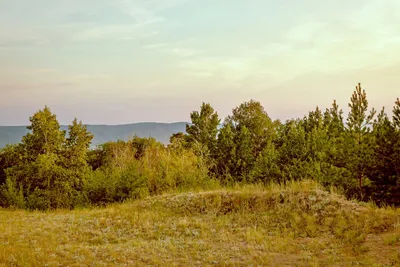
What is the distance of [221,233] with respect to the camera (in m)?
14.2

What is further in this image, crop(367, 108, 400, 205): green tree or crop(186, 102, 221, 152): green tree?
crop(186, 102, 221, 152): green tree

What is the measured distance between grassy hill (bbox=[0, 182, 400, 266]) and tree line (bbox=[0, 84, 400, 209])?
14.4 ft

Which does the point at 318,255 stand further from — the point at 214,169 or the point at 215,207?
the point at 214,169

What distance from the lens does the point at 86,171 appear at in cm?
3300

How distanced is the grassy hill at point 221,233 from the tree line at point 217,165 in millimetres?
4377

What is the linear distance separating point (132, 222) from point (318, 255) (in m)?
8.32

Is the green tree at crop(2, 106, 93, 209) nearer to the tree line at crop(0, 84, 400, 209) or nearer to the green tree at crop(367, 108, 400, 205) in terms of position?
the tree line at crop(0, 84, 400, 209)

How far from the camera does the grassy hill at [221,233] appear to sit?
35.8ft

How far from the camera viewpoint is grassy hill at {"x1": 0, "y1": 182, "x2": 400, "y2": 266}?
1091cm

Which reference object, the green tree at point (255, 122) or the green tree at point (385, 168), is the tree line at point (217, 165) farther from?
the green tree at point (255, 122)

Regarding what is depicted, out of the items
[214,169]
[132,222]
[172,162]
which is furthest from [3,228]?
[214,169]

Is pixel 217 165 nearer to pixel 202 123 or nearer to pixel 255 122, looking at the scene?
pixel 255 122

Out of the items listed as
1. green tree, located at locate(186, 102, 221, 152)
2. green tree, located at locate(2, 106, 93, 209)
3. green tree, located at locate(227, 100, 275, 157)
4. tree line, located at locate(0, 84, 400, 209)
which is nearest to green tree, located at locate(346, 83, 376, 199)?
tree line, located at locate(0, 84, 400, 209)

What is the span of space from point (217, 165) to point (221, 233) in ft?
87.1
